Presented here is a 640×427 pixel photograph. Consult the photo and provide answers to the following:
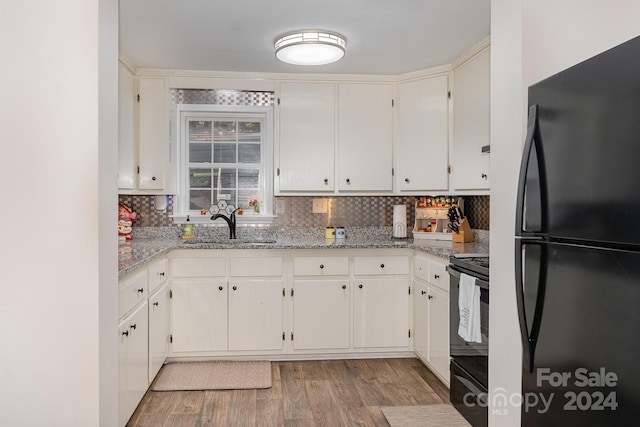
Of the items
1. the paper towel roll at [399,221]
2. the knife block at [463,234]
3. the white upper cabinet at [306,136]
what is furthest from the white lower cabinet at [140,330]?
the knife block at [463,234]

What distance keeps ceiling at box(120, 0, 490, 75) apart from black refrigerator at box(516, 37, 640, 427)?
5.44 feet

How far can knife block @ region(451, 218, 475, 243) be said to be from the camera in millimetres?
3795

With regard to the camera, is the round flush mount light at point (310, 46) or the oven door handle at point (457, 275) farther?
the round flush mount light at point (310, 46)

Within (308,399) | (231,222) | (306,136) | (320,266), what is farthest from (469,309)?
(231,222)

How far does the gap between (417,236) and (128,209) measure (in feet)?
8.46

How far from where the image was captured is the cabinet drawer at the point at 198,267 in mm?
3650

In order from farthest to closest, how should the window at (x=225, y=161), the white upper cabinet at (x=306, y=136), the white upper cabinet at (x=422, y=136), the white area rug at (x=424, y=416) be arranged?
the window at (x=225, y=161)
the white upper cabinet at (x=306, y=136)
the white upper cabinet at (x=422, y=136)
the white area rug at (x=424, y=416)

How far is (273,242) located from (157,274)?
109 centimetres

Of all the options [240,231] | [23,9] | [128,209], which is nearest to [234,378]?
[240,231]

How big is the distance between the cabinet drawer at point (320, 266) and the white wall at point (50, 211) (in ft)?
7.38

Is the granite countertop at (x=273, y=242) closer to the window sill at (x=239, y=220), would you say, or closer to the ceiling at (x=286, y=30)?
the window sill at (x=239, y=220)

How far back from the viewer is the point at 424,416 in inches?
110

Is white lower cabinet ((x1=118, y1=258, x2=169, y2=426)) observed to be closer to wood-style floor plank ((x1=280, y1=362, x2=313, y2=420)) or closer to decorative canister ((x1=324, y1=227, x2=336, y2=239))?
wood-style floor plank ((x1=280, y1=362, x2=313, y2=420))

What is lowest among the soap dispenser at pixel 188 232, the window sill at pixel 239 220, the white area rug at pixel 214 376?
the white area rug at pixel 214 376
